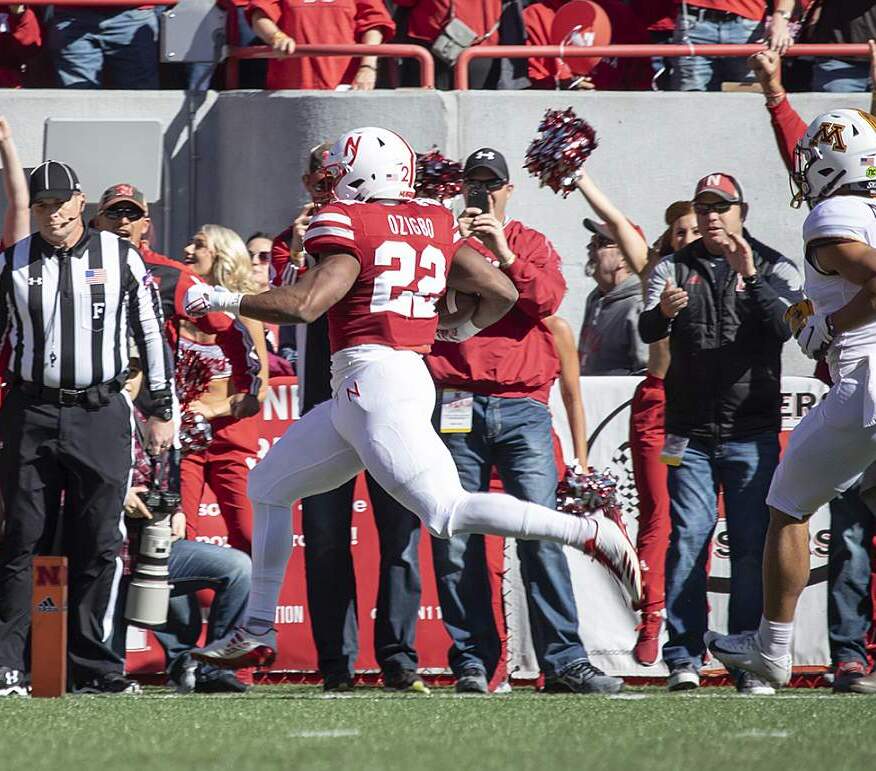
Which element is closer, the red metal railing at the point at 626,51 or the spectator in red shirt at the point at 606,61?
the red metal railing at the point at 626,51

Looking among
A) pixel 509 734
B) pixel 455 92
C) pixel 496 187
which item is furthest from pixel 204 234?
pixel 509 734

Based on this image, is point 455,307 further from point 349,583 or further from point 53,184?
point 53,184

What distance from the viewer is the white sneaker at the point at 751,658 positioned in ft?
19.4

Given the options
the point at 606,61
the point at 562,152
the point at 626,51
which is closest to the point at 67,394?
the point at 562,152

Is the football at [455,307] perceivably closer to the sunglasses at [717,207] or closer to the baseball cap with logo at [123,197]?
the sunglasses at [717,207]

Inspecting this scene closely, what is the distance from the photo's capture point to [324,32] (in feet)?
31.1

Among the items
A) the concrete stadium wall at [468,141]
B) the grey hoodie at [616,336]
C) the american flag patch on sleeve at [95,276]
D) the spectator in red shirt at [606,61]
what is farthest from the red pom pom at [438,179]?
the spectator in red shirt at [606,61]

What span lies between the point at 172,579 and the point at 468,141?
356 centimetres

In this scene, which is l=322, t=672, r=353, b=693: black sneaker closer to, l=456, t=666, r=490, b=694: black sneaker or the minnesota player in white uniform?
l=456, t=666, r=490, b=694: black sneaker

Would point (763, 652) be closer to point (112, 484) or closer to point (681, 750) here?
point (681, 750)

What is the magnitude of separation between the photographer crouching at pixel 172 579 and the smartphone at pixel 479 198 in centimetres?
155

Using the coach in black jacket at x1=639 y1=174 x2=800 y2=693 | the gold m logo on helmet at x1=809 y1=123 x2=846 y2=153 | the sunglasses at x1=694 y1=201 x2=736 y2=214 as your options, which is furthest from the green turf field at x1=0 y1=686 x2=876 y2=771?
the sunglasses at x1=694 y1=201 x2=736 y2=214

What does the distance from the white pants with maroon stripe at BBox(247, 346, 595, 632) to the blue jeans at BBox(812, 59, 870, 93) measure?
5.13 meters

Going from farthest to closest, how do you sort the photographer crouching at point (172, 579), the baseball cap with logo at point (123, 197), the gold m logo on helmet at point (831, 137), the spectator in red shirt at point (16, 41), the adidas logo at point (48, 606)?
1. the spectator in red shirt at point (16, 41)
2. the baseball cap with logo at point (123, 197)
3. the photographer crouching at point (172, 579)
4. the adidas logo at point (48, 606)
5. the gold m logo on helmet at point (831, 137)
